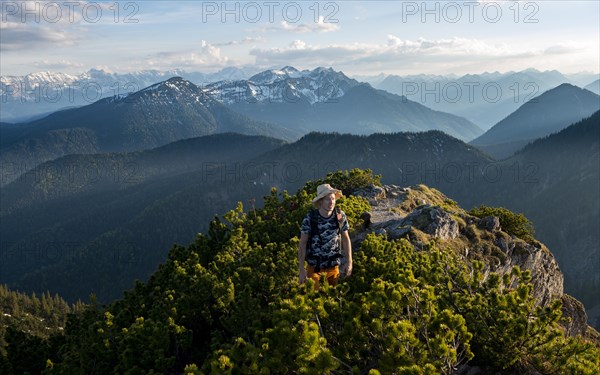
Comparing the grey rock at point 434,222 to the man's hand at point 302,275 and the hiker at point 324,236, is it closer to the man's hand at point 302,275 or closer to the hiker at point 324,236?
the hiker at point 324,236

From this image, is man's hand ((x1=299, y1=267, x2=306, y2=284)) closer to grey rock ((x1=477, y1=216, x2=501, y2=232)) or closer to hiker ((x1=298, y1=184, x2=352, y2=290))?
hiker ((x1=298, y1=184, x2=352, y2=290))

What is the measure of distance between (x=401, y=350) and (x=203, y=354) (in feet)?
29.7

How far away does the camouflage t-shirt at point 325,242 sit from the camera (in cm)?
1418

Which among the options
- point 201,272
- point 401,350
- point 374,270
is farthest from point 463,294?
point 201,272

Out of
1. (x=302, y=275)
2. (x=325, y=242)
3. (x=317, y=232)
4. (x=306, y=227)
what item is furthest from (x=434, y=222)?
(x=302, y=275)

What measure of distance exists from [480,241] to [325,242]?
17.8m

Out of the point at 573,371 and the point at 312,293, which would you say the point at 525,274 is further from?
the point at 312,293

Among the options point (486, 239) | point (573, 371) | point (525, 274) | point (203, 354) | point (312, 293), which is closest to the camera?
point (573, 371)

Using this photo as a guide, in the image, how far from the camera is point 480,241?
91.2 ft

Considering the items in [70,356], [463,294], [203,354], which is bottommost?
[70,356]

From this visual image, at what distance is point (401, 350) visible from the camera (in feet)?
28.9

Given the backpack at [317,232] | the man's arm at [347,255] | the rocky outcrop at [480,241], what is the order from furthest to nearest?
the rocky outcrop at [480,241]
the backpack at [317,232]
the man's arm at [347,255]

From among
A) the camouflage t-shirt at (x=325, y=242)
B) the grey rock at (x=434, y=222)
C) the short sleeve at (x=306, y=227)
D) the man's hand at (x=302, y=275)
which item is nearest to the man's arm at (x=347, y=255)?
the camouflage t-shirt at (x=325, y=242)

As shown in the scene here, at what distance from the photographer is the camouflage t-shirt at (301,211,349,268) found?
14180 mm
